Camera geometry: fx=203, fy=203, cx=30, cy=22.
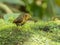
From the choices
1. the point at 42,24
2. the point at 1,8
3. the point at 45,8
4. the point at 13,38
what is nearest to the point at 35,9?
the point at 45,8

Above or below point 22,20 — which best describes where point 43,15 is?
below

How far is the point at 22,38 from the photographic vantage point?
0.88m

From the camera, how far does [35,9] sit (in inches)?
100

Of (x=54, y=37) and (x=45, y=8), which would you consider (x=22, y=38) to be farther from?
(x=45, y=8)

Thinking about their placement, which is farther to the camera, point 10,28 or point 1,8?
point 1,8

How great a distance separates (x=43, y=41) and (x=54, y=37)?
0.08 meters

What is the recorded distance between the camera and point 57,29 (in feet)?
3.30

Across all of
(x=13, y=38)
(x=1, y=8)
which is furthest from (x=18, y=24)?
(x=1, y=8)

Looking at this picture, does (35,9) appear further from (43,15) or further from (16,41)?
(16,41)

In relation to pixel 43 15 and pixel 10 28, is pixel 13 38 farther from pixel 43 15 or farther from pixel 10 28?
pixel 43 15

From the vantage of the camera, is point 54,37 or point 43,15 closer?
point 54,37

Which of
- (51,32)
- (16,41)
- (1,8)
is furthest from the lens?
Answer: (1,8)

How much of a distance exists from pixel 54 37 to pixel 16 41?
0.59ft

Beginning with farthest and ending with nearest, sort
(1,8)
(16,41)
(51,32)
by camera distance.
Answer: (1,8)
(51,32)
(16,41)
